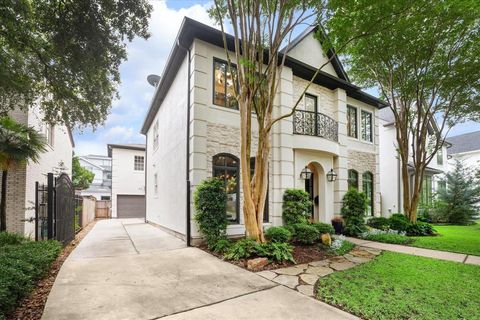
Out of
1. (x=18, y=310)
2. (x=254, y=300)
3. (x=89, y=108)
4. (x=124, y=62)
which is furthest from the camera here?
(x=89, y=108)

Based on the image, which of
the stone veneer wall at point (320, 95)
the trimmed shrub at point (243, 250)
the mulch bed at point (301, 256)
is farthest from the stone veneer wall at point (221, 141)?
the stone veneer wall at point (320, 95)

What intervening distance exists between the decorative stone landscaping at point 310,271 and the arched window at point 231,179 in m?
3.14

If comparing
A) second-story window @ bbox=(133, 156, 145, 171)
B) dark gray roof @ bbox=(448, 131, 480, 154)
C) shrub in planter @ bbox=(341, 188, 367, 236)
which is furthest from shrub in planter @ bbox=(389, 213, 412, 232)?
dark gray roof @ bbox=(448, 131, 480, 154)

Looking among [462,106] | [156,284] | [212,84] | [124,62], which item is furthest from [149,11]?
[462,106]

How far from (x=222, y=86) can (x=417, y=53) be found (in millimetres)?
7484

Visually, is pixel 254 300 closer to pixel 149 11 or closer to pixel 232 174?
pixel 232 174

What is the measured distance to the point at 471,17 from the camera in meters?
8.36

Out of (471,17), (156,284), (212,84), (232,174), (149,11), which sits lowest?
(156,284)

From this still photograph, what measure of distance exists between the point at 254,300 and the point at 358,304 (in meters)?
1.44

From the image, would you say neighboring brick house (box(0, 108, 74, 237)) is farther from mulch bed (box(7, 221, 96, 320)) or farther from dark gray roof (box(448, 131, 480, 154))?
dark gray roof (box(448, 131, 480, 154))

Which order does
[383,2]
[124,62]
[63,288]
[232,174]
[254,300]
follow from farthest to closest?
[232,174] → [124,62] → [383,2] → [63,288] → [254,300]

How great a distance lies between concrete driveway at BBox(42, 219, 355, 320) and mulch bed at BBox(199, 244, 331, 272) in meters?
0.31

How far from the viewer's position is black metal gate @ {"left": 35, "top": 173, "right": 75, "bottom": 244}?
6520mm

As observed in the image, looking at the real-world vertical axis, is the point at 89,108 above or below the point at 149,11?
below
